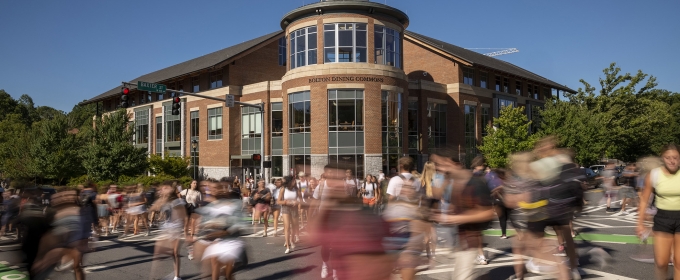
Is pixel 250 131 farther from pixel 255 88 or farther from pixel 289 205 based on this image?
pixel 289 205

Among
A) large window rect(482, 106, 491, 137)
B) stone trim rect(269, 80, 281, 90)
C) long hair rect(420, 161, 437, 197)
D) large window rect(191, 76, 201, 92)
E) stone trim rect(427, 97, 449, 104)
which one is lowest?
long hair rect(420, 161, 437, 197)

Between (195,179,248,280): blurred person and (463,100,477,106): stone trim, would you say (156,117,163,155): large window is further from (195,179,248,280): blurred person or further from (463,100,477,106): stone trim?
(195,179,248,280): blurred person

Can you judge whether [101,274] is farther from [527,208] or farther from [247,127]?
[247,127]

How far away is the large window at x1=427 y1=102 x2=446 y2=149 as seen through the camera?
36.1 meters

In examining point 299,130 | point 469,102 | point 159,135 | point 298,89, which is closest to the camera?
point 298,89

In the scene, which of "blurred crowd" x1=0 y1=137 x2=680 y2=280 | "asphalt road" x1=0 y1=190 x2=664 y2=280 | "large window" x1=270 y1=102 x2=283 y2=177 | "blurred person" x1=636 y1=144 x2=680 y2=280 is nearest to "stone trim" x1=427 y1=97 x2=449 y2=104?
"large window" x1=270 y1=102 x2=283 y2=177

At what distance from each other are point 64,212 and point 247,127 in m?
30.7

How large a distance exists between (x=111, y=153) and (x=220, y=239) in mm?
28303

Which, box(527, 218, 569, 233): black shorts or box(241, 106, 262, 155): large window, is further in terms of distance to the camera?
box(241, 106, 262, 155): large window

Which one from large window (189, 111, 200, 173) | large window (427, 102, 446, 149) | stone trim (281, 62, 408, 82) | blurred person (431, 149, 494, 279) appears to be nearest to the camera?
blurred person (431, 149, 494, 279)

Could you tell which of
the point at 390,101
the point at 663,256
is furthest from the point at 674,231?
the point at 390,101

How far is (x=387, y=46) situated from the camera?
29828 millimetres

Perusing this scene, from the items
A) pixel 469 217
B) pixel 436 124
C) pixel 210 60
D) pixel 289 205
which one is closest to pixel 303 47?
pixel 436 124

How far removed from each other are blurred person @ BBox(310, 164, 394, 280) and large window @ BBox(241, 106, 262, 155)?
104 feet
